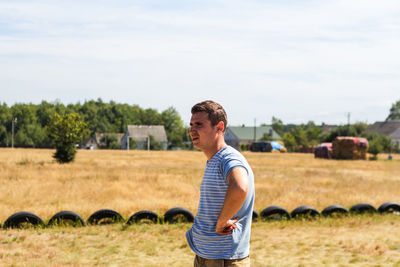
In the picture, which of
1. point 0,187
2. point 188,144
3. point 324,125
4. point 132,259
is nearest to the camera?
point 132,259

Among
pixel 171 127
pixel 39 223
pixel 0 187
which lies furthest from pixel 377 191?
pixel 171 127

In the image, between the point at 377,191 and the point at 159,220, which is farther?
the point at 377,191

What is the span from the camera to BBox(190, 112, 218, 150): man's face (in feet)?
10.2

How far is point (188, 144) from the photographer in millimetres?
98125

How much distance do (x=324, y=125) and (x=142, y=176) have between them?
161 m

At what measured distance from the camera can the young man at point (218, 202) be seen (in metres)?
2.93

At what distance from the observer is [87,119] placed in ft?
376

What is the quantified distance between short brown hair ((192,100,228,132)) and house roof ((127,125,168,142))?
84972 mm

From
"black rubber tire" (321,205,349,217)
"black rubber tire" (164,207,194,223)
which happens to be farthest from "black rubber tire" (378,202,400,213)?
"black rubber tire" (164,207,194,223)

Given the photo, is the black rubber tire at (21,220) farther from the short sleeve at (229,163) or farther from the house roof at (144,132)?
the house roof at (144,132)

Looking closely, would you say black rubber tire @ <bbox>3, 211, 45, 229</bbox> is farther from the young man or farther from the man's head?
the man's head

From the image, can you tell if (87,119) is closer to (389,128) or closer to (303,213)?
(389,128)

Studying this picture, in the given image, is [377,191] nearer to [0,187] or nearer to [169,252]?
[169,252]

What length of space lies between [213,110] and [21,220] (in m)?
7.87
